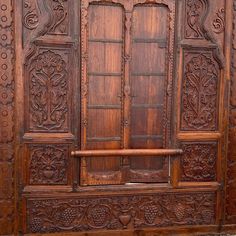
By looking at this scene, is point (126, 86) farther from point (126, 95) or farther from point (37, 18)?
point (37, 18)

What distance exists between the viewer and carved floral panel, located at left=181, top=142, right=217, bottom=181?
8.83 feet

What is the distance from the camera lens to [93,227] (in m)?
2.61

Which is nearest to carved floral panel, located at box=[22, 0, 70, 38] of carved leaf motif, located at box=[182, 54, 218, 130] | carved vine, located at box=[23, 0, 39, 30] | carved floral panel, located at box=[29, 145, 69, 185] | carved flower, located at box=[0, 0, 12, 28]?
carved vine, located at box=[23, 0, 39, 30]

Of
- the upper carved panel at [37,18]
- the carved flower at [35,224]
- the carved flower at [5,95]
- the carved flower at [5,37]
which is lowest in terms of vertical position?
the carved flower at [35,224]

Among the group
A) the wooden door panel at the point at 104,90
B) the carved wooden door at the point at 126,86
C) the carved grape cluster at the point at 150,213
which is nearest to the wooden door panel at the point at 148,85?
the carved wooden door at the point at 126,86

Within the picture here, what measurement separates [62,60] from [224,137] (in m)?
1.53

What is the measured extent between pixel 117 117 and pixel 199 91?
74 cm

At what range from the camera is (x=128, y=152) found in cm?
257

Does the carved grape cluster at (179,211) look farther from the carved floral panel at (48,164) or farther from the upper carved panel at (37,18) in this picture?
the upper carved panel at (37,18)

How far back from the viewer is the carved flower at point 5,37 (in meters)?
2.39

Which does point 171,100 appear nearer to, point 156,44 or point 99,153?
point 156,44

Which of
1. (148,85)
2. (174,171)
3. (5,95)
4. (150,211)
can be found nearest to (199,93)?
(148,85)

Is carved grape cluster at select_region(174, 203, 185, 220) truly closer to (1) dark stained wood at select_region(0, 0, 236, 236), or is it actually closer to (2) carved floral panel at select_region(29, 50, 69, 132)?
A: (1) dark stained wood at select_region(0, 0, 236, 236)

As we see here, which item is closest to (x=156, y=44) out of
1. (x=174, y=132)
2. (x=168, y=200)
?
(x=174, y=132)
